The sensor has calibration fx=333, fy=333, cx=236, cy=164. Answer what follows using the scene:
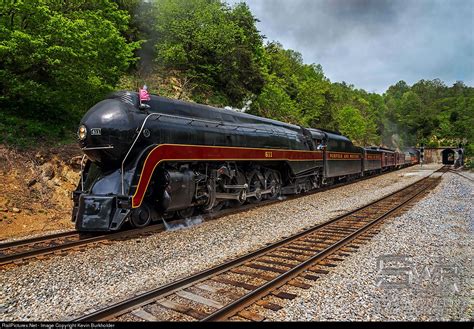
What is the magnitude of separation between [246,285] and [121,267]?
7.36ft

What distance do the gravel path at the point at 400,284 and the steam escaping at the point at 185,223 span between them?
426cm

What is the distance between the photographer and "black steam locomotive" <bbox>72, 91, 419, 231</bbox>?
283 inches

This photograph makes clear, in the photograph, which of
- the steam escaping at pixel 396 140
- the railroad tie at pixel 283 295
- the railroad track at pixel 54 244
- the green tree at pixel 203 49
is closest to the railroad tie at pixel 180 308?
the railroad tie at pixel 283 295

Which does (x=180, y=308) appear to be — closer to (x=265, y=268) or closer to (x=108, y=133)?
(x=265, y=268)

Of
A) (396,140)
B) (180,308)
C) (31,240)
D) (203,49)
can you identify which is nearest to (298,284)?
(180,308)

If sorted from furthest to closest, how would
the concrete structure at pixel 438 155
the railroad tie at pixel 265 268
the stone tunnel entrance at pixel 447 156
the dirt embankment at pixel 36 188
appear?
the concrete structure at pixel 438 155 → the stone tunnel entrance at pixel 447 156 → the dirt embankment at pixel 36 188 → the railroad tie at pixel 265 268

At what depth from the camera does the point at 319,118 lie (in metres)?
45.6

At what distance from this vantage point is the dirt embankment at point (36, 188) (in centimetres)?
936

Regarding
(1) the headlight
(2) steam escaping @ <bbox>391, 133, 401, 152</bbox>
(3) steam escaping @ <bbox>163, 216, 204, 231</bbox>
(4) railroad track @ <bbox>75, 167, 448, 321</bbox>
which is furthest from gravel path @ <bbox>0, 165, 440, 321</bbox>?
(2) steam escaping @ <bbox>391, 133, 401, 152</bbox>

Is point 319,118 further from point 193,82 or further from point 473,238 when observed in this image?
point 473,238

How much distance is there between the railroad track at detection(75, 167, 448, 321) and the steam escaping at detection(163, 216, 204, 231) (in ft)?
9.38

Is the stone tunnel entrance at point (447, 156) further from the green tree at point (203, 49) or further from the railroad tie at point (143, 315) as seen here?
the railroad tie at point (143, 315)

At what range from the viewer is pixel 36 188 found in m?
11.1

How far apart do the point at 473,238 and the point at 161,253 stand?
6.78 m
